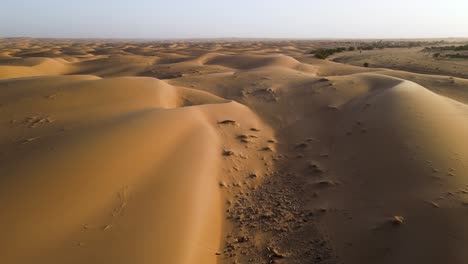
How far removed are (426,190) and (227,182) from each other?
2.86 m

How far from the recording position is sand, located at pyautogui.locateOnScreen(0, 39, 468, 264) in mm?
3564

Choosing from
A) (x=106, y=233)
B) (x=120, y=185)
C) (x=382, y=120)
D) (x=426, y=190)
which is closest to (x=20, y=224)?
(x=106, y=233)

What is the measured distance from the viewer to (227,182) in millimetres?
5461

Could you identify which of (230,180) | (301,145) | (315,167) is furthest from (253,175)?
(301,145)

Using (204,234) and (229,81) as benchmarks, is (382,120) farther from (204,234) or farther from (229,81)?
(229,81)

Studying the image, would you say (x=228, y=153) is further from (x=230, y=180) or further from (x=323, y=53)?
(x=323, y=53)

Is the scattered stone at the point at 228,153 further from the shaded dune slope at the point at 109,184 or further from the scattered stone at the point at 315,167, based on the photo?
the scattered stone at the point at 315,167

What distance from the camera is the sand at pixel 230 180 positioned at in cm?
356

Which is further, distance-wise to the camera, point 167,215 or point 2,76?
point 2,76

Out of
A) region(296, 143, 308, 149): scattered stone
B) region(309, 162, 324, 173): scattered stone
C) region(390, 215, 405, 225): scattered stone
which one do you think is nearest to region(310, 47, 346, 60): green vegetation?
region(296, 143, 308, 149): scattered stone

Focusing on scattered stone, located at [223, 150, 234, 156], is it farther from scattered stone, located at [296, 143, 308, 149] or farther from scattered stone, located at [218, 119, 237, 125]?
scattered stone, located at [218, 119, 237, 125]

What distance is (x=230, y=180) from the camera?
5.54 m

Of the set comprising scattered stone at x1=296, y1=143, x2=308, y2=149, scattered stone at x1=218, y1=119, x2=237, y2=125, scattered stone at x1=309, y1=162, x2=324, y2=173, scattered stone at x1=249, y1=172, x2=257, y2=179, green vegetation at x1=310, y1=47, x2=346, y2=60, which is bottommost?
scattered stone at x1=249, y1=172, x2=257, y2=179

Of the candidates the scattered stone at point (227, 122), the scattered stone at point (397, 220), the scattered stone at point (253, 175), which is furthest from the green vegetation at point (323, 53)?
the scattered stone at point (397, 220)
